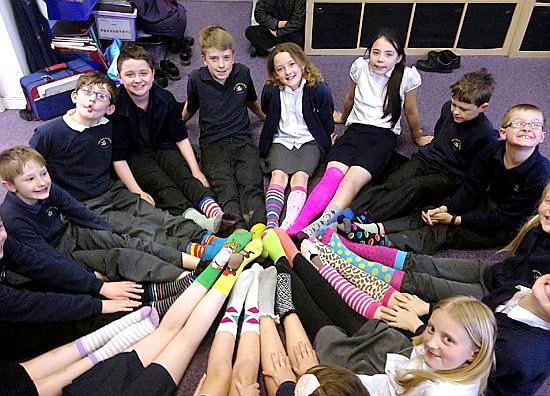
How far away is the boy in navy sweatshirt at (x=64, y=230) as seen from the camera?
5.13 ft

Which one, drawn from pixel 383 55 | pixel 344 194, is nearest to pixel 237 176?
pixel 344 194

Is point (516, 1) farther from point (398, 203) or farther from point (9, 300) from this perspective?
point (9, 300)

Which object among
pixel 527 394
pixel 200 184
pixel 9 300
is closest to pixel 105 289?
pixel 9 300

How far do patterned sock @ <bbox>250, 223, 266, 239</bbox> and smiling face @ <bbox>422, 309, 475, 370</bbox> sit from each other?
88 cm

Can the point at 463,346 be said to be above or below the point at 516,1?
below

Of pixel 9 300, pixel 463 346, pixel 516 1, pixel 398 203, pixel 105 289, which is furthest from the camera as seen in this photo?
pixel 516 1

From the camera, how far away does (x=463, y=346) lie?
1.11 metres

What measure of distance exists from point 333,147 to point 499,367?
130cm

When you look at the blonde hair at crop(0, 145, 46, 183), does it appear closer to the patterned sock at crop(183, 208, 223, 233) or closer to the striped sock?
the patterned sock at crop(183, 208, 223, 233)

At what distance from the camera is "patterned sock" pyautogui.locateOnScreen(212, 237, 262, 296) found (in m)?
1.67

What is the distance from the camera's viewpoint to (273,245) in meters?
1.86

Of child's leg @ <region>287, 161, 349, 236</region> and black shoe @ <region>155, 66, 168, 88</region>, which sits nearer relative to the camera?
child's leg @ <region>287, 161, 349, 236</region>

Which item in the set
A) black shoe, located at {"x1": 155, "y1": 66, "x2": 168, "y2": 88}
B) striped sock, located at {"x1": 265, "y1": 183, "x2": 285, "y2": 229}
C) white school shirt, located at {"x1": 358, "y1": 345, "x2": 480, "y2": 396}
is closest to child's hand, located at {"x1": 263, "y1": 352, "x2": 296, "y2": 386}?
white school shirt, located at {"x1": 358, "y1": 345, "x2": 480, "y2": 396}

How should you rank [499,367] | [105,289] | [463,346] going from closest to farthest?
[463,346] → [499,367] → [105,289]
